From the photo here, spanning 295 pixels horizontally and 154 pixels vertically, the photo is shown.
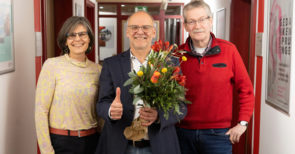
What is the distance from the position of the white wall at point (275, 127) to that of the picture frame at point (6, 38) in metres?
2.01

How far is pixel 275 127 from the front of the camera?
223 cm

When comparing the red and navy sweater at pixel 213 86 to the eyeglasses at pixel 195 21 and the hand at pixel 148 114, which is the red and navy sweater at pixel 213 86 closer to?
the eyeglasses at pixel 195 21

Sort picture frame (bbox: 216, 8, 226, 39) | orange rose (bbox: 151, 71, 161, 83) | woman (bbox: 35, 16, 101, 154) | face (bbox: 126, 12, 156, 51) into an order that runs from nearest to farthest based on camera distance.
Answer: orange rose (bbox: 151, 71, 161, 83)
face (bbox: 126, 12, 156, 51)
woman (bbox: 35, 16, 101, 154)
picture frame (bbox: 216, 8, 226, 39)

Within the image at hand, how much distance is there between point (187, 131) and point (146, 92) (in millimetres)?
757

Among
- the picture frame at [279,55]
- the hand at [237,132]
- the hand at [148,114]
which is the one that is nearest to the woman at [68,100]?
the hand at [148,114]

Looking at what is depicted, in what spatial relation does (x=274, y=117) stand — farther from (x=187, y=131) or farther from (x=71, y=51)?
(x=71, y=51)

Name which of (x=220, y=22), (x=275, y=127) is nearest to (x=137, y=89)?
(x=275, y=127)

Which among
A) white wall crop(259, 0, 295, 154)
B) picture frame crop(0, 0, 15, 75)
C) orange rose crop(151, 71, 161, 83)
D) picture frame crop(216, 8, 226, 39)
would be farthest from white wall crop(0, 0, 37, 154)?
picture frame crop(216, 8, 226, 39)

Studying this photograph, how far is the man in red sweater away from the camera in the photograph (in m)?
1.95

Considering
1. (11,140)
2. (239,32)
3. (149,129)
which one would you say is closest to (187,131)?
(149,129)

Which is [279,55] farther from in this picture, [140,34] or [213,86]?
[140,34]

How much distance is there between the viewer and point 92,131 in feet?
6.63

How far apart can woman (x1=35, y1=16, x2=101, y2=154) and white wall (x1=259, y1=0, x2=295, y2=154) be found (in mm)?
1405

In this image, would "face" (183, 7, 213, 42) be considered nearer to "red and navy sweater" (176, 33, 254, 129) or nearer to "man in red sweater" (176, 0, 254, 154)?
"man in red sweater" (176, 0, 254, 154)
